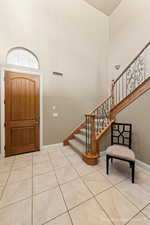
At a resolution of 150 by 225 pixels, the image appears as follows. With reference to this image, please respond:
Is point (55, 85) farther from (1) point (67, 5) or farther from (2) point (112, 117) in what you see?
(1) point (67, 5)

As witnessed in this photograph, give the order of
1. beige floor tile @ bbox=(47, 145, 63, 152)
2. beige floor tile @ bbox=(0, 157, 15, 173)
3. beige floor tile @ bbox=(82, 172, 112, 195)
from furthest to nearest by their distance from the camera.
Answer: beige floor tile @ bbox=(47, 145, 63, 152), beige floor tile @ bbox=(0, 157, 15, 173), beige floor tile @ bbox=(82, 172, 112, 195)

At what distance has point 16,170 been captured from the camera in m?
2.24

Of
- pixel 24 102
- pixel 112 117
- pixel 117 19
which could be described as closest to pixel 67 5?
pixel 117 19

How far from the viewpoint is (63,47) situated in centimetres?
352

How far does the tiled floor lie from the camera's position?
1.24 metres

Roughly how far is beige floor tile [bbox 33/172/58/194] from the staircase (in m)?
0.91

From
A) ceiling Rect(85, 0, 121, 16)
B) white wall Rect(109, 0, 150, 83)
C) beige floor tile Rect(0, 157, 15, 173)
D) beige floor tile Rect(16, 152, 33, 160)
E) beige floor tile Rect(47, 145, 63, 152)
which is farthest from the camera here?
ceiling Rect(85, 0, 121, 16)

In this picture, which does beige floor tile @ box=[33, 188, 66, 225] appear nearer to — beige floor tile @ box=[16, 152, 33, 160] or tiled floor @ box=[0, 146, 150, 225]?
tiled floor @ box=[0, 146, 150, 225]

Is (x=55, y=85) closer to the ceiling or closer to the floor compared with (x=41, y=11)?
closer to the floor

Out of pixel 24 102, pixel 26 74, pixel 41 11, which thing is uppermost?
pixel 41 11

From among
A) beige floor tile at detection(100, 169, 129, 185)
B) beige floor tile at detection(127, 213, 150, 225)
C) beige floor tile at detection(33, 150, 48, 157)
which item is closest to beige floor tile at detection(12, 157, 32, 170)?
beige floor tile at detection(33, 150, 48, 157)

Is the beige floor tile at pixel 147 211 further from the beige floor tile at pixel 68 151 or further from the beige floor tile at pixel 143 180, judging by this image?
the beige floor tile at pixel 68 151

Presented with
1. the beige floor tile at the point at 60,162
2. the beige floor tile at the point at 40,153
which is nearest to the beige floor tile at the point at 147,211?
the beige floor tile at the point at 60,162

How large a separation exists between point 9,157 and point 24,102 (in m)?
1.55
